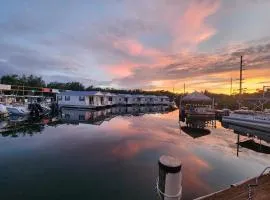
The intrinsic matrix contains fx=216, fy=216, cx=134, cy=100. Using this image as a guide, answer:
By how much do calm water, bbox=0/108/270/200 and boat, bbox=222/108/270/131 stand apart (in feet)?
35.0

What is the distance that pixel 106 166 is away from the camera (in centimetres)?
1170

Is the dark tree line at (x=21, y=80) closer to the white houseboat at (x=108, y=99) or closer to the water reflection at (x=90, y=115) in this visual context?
the white houseboat at (x=108, y=99)

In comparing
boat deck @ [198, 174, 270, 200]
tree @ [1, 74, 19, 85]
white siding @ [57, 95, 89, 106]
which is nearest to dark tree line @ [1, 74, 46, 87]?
tree @ [1, 74, 19, 85]

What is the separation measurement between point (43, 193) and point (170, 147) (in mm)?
10289

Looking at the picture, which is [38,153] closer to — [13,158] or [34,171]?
[13,158]

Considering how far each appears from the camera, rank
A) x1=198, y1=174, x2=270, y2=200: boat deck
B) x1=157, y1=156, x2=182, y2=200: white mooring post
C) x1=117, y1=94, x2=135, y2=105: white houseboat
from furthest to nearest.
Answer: x1=117, y1=94, x2=135, y2=105: white houseboat < x1=198, y1=174, x2=270, y2=200: boat deck < x1=157, y1=156, x2=182, y2=200: white mooring post

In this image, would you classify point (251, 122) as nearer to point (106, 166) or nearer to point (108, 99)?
point (106, 166)

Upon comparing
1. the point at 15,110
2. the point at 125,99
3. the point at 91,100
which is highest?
the point at 91,100

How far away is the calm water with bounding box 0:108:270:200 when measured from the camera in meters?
8.79

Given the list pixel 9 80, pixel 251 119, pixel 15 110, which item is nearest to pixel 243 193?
pixel 251 119

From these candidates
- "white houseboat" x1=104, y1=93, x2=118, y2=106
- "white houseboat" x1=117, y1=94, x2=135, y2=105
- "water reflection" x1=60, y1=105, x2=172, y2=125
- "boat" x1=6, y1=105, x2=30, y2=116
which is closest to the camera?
"water reflection" x1=60, y1=105, x2=172, y2=125

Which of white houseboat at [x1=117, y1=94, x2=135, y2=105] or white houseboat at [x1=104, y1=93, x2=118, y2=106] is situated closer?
white houseboat at [x1=104, y1=93, x2=118, y2=106]

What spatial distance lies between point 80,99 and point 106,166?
42.8 m

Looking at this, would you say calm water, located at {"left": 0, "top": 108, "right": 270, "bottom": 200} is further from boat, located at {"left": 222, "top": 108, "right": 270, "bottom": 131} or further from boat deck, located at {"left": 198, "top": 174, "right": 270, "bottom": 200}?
boat, located at {"left": 222, "top": 108, "right": 270, "bottom": 131}
